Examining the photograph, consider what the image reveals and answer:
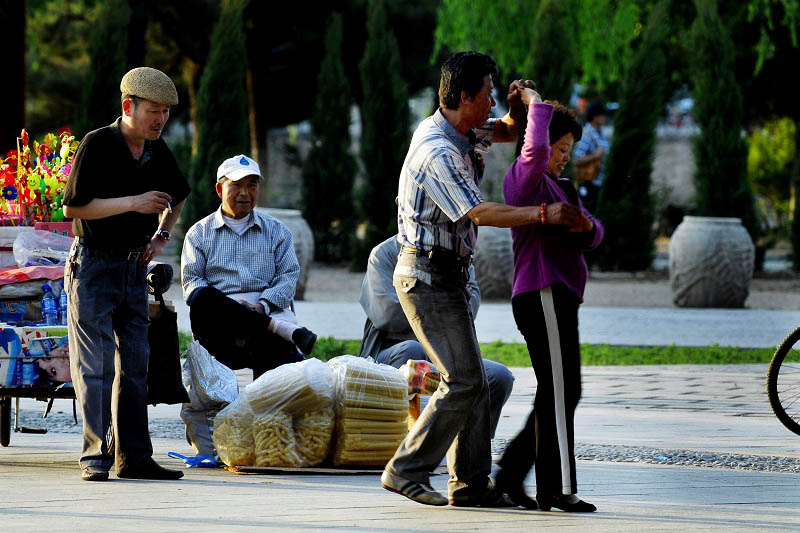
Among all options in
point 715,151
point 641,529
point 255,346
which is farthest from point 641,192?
point 641,529

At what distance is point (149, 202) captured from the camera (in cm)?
620

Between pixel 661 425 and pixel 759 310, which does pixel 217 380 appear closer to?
pixel 661 425

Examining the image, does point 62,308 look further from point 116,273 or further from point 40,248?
point 116,273

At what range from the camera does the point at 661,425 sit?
800 cm

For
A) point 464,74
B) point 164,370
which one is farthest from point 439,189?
point 164,370

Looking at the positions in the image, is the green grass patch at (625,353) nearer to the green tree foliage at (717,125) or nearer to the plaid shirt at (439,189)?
the plaid shirt at (439,189)

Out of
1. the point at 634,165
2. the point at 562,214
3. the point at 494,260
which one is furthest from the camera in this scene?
the point at 634,165

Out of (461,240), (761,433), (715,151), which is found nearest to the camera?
→ (461,240)

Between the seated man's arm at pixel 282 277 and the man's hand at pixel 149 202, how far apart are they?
3.70 ft

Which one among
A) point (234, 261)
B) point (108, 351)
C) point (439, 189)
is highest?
point (439, 189)

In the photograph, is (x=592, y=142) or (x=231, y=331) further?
(x=592, y=142)

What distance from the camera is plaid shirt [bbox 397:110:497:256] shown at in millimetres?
5371

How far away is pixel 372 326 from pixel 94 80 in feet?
46.8

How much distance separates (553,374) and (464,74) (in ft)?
3.92
